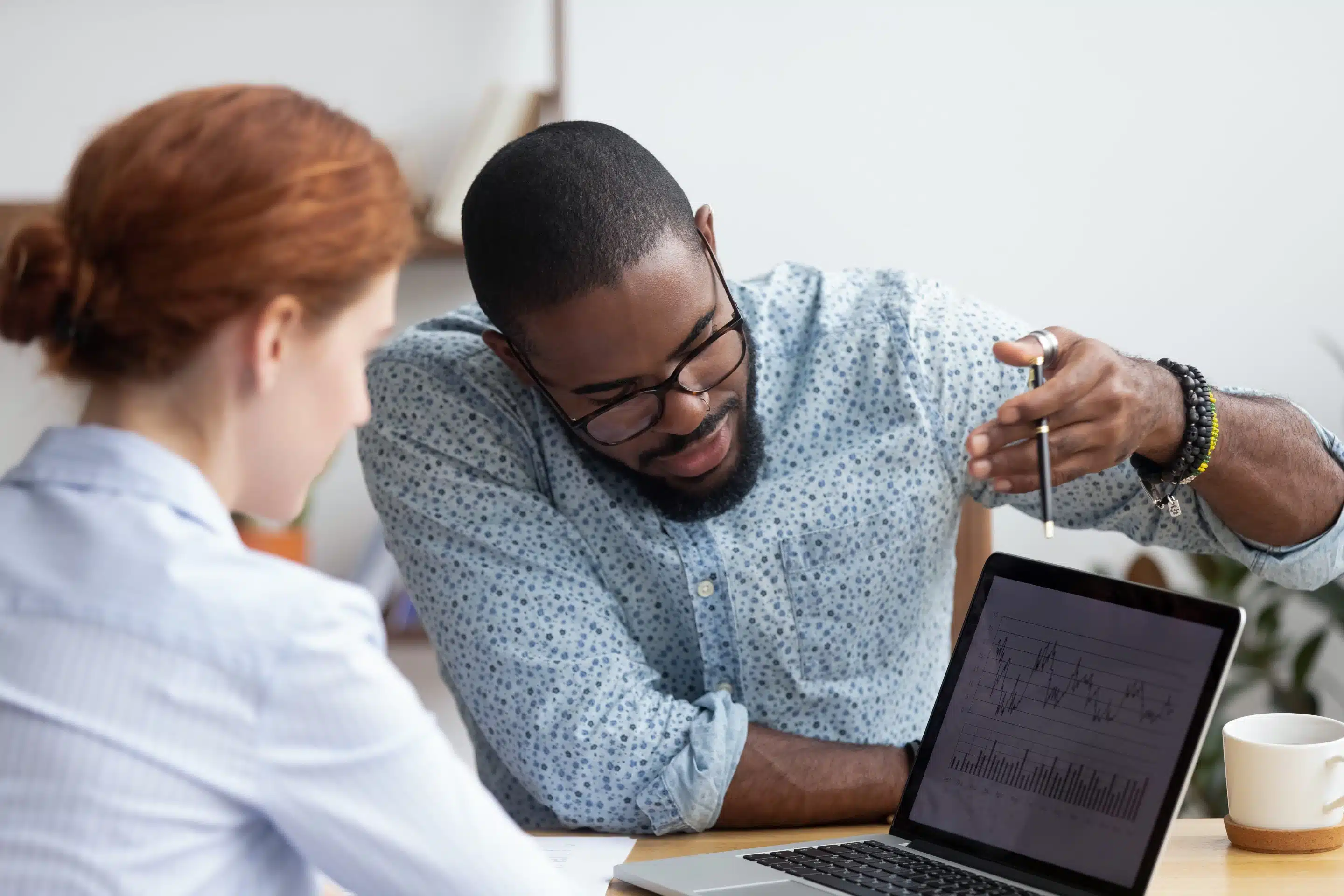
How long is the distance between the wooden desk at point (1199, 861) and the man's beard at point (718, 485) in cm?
34

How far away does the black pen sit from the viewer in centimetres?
103

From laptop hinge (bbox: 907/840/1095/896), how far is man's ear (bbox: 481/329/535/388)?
1.96 ft

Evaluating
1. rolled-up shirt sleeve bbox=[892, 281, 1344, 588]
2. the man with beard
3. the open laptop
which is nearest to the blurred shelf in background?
the man with beard

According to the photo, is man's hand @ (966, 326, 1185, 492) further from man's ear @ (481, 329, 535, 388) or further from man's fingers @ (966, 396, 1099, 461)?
man's ear @ (481, 329, 535, 388)

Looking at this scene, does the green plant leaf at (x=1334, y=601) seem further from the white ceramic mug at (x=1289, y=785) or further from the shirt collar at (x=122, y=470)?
the shirt collar at (x=122, y=470)

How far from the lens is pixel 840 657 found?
1.46 metres

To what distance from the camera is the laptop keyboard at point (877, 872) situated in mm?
972

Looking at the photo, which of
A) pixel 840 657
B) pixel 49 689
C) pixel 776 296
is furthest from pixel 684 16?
pixel 49 689

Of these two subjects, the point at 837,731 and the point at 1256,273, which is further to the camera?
the point at 1256,273

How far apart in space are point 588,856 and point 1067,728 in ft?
1.34

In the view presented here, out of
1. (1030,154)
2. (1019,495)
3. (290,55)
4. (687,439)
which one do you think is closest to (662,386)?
(687,439)

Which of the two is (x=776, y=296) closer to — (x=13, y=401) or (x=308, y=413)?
(x=308, y=413)

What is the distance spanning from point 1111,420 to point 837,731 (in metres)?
0.48

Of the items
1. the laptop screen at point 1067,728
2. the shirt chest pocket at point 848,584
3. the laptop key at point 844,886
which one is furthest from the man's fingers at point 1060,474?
the laptop key at point 844,886
